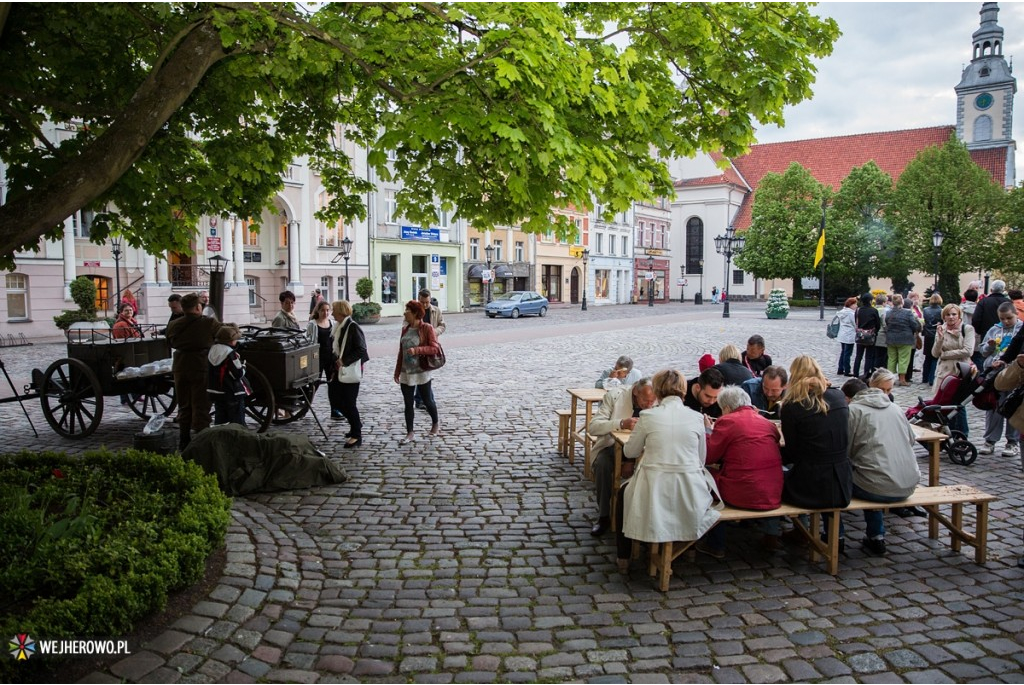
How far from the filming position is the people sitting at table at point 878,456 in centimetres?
583

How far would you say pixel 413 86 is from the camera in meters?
6.28

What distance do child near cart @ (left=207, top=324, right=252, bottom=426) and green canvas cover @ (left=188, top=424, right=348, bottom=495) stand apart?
1.24 m

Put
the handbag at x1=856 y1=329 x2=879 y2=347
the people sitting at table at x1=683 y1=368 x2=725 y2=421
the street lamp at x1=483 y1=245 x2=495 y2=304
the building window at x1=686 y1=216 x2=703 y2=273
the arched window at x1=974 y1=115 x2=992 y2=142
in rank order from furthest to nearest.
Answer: the building window at x1=686 y1=216 x2=703 y2=273 → the arched window at x1=974 y1=115 x2=992 y2=142 → the street lamp at x1=483 y1=245 x2=495 y2=304 → the handbag at x1=856 y1=329 x2=879 y2=347 → the people sitting at table at x1=683 y1=368 x2=725 y2=421

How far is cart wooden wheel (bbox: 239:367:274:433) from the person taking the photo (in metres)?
9.64

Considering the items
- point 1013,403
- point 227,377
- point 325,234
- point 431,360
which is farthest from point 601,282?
point 1013,403

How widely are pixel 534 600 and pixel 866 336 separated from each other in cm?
1283

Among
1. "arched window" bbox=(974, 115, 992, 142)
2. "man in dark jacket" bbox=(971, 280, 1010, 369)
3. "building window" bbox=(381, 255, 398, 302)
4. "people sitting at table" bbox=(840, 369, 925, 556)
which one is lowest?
"people sitting at table" bbox=(840, 369, 925, 556)

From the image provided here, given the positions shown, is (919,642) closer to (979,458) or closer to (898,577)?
(898,577)

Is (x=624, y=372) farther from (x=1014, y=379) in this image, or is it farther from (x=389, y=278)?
(x=389, y=278)

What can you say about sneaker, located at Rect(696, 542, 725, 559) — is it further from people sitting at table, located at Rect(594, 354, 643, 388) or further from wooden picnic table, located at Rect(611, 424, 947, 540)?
people sitting at table, located at Rect(594, 354, 643, 388)

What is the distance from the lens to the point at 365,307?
3609 centimetres

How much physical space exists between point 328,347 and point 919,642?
28.4 ft

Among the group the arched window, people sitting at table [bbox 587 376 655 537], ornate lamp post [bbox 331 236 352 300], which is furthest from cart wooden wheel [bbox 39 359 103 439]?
the arched window

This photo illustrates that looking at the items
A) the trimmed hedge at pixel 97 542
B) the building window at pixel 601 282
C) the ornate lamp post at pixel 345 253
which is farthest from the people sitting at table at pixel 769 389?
the building window at pixel 601 282
